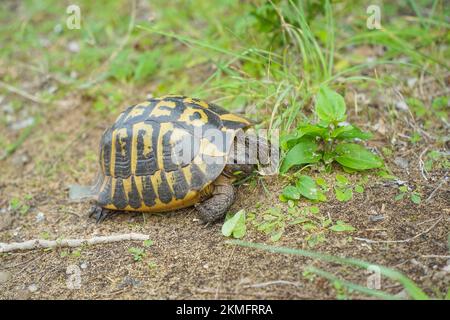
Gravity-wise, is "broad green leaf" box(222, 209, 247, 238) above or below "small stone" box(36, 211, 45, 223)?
above

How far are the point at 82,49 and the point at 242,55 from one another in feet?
9.27

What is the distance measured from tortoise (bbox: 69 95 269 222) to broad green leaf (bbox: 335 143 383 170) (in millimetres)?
506

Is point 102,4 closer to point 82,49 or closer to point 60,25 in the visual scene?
point 60,25

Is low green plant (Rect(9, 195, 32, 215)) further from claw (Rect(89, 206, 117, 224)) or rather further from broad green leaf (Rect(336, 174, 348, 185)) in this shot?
broad green leaf (Rect(336, 174, 348, 185))

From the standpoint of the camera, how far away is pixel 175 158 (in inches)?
121

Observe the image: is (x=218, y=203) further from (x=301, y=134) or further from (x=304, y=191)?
(x=301, y=134)

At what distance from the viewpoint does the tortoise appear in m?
3.05

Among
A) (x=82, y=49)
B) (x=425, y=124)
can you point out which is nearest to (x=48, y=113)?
(x=82, y=49)

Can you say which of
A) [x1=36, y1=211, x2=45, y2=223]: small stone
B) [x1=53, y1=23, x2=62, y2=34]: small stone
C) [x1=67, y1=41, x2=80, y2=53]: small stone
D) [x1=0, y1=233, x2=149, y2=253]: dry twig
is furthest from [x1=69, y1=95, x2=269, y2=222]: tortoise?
[x1=53, y1=23, x2=62, y2=34]: small stone

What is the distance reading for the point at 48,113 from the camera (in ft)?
16.5

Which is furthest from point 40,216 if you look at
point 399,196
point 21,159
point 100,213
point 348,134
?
point 399,196

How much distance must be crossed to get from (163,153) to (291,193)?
0.87 metres

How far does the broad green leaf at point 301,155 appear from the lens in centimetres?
312

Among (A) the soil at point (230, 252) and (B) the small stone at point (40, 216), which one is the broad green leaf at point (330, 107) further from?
(B) the small stone at point (40, 216)
